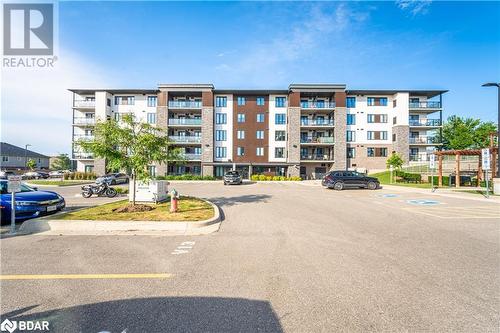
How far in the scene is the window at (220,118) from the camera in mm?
39469

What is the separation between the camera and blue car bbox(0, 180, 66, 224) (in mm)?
8250

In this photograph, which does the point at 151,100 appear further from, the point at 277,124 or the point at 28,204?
the point at 28,204

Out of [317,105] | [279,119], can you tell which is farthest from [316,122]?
[279,119]

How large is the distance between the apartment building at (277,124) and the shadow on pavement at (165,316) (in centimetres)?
3434

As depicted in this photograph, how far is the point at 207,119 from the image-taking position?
125 feet

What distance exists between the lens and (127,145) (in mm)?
9875

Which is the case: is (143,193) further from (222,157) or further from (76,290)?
(222,157)

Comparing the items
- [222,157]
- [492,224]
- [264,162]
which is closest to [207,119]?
[222,157]

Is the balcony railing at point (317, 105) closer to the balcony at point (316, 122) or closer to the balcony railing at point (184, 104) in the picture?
the balcony at point (316, 122)

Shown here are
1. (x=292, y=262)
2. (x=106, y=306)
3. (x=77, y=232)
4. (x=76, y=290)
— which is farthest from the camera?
(x=77, y=232)

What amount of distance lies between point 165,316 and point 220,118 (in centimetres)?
3809

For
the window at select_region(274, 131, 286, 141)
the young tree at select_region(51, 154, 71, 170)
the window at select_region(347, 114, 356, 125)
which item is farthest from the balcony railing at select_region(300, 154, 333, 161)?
the young tree at select_region(51, 154, 71, 170)

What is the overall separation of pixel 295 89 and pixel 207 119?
15.7 m

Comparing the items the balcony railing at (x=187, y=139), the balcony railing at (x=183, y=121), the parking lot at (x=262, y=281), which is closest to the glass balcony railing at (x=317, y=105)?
the balcony railing at (x=183, y=121)
